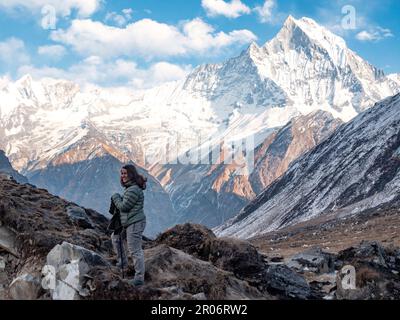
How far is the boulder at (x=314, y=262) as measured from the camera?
2963 cm

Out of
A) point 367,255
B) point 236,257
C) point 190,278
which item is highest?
point 367,255

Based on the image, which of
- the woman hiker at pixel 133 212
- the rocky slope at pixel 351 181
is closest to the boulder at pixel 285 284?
the woman hiker at pixel 133 212

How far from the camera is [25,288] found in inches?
717

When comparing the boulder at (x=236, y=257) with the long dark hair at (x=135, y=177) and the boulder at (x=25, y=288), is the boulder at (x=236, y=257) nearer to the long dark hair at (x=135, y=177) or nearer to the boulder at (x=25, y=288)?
the long dark hair at (x=135, y=177)


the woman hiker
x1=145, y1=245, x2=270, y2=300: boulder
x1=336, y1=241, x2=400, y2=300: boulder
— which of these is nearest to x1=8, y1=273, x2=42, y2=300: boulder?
the woman hiker

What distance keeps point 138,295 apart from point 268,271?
844cm

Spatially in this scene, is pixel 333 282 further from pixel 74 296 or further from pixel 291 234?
pixel 291 234

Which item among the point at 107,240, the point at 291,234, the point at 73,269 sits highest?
the point at 291,234

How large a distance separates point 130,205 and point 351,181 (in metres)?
153

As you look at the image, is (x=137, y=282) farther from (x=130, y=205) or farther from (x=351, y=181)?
(x=351, y=181)

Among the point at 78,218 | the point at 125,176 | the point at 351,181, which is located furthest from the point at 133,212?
the point at 351,181

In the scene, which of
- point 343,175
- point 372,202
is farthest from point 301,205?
point 372,202

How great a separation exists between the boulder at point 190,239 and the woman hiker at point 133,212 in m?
7.99

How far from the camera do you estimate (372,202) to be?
428 ft
